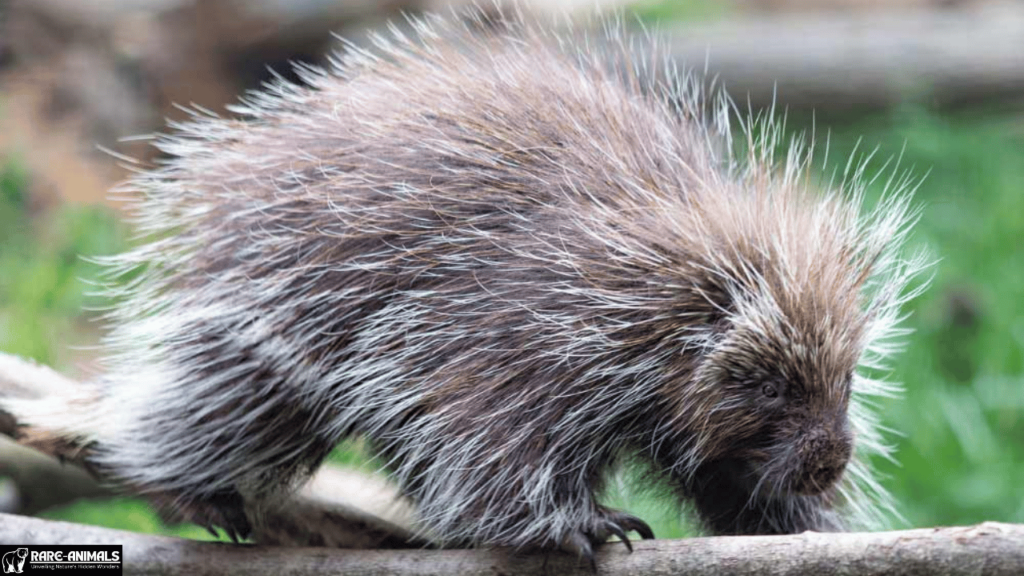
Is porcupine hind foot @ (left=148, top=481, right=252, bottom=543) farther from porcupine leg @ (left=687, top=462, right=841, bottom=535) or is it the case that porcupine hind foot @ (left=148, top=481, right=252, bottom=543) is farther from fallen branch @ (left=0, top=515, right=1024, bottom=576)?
porcupine leg @ (left=687, top=462, right=841, bottom=535)

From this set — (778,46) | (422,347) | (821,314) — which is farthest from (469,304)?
(778,46)

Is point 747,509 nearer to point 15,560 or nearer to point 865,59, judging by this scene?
point 15,560

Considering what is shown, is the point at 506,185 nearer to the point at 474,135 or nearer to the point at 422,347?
the point at 474,135

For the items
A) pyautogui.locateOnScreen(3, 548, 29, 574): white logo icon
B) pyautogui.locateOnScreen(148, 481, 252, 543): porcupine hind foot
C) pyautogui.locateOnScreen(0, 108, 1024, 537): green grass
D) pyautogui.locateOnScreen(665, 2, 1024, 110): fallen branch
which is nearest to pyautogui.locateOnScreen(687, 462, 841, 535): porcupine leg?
pyautogui.locateOnScreen(0, 108, 1024, 537): green grass

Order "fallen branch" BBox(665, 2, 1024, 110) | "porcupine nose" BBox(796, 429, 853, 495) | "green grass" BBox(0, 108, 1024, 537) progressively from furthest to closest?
"fallen branch" BBox(665, 2, 1024, 110), "green grass" BBox(0, 108, 1024, 537), "porcupine nose" BBox(796, 429, 853, 495)

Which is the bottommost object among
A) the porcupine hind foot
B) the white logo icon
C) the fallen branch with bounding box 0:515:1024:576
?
the fallen branch with bounding box 0:515:1024:576

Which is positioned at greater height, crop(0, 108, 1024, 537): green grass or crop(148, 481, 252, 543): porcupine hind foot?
crop(0, 108, 1024, 537): green grass

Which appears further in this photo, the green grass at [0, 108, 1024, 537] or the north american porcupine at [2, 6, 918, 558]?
the green grass at [0, 108, 1024, 537]
